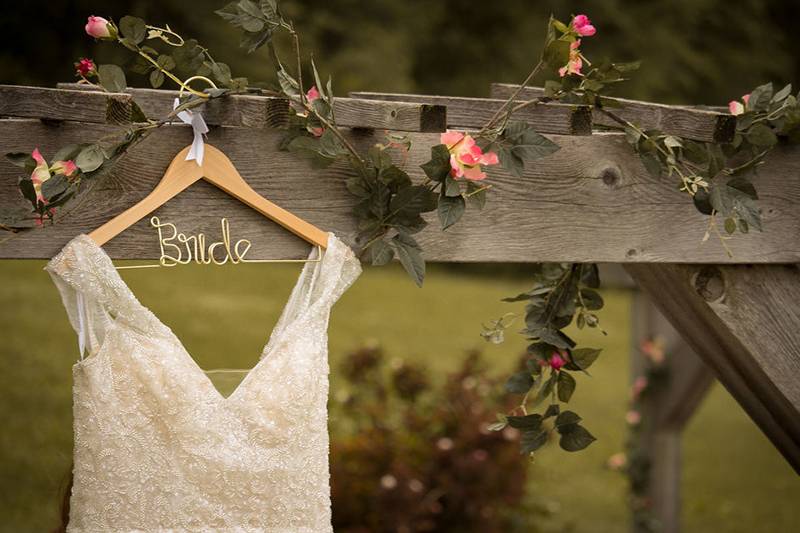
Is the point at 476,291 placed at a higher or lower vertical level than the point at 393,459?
higher

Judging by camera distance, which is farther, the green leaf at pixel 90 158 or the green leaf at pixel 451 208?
the green leaf at pixel 451 208

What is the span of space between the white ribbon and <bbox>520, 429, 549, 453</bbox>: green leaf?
0.82 meters

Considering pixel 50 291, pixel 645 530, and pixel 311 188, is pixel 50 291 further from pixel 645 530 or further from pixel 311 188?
pixel 311 188

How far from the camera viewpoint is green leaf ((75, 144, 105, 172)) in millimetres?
1335

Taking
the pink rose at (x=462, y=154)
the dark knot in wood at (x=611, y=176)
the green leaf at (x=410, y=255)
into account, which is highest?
the dark knot in wood at (x=611, y=176)

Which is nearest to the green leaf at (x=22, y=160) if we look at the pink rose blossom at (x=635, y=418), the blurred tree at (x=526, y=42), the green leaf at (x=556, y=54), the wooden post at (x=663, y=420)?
the green leaf at (x=556, y=54)

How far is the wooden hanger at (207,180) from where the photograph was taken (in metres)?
1.43

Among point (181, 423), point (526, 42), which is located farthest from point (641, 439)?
point (526, 42)

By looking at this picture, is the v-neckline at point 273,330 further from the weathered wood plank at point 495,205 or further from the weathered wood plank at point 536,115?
the weathered wood plank at point 536,115

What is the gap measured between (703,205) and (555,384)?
1.64 ft

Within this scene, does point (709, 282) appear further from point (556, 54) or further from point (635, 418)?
point (635, 418)

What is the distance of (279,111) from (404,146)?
0.22 metres

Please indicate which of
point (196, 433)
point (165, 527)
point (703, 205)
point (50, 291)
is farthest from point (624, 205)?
point (50, 291)

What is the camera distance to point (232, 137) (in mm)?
1491
